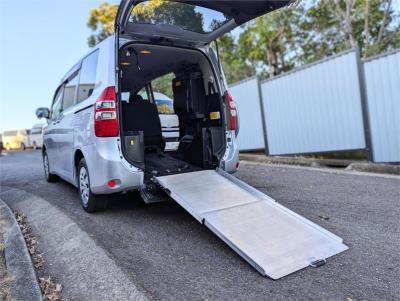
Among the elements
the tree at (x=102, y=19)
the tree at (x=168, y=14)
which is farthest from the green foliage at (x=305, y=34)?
the tree at (x=168, y=14)

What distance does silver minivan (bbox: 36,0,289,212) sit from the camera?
3701mm

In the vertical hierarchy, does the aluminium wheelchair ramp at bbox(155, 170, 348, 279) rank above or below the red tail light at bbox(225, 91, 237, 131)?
below

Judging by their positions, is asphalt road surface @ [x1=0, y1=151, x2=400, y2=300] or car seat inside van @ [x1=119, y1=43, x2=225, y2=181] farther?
car seat inside van @ [x1=119, y1=43, x2=225, y2=181]

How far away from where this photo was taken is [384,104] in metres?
6.46

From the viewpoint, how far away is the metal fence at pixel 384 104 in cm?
628

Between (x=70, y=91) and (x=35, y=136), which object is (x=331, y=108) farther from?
(x=35, y=136)

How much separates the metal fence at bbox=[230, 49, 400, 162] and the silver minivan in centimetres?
353

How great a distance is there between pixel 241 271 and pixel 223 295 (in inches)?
14.4

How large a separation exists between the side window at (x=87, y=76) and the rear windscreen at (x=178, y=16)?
0.77 meters

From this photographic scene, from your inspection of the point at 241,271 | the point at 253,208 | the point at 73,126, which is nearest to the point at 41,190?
the point at 73,126

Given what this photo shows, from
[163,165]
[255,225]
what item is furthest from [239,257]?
[163,165]

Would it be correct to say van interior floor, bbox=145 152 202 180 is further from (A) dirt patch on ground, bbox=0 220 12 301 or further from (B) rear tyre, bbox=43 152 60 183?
(B) rear tyre, bbox=43 152 60 183

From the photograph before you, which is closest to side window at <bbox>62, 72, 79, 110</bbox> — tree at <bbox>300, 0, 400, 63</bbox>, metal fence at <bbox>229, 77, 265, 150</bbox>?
metal fence at <bbox>229, 77, 265, 150</bbox>

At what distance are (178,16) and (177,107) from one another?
1.77 m
